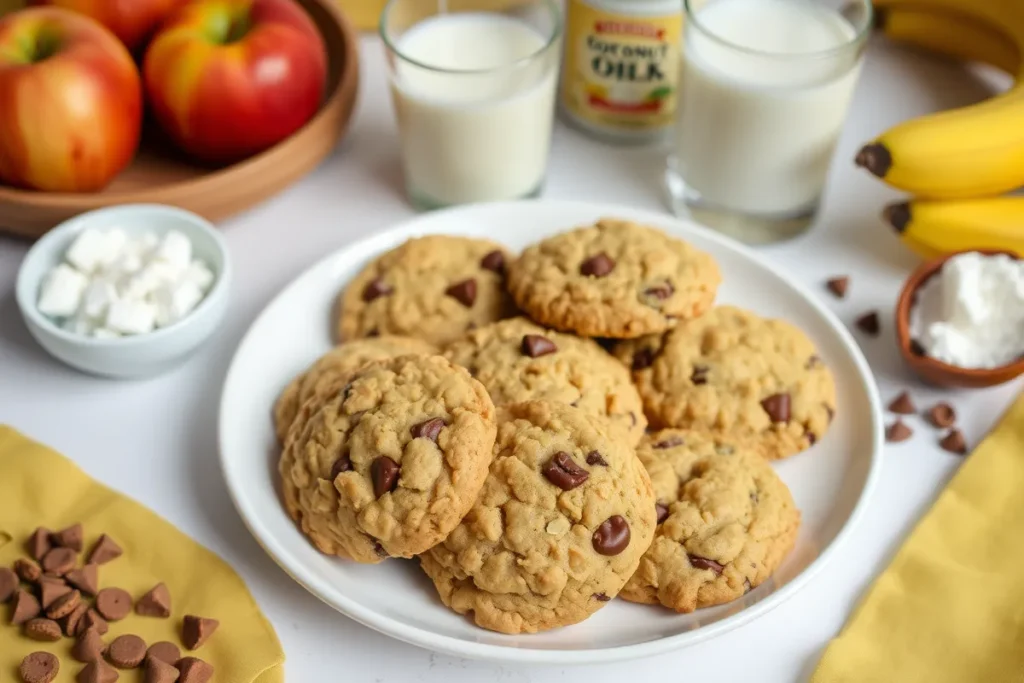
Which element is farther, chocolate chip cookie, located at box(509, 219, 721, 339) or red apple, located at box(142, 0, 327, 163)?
red apple, located at box(142, 0, 327, 163)

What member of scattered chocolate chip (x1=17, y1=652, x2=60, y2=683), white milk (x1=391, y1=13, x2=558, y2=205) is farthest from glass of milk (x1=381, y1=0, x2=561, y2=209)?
scattered chocolate chip (x1=17, y1=652, x2=60, y2=683)

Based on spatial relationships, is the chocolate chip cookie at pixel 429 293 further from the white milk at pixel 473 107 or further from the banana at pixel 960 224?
the banana at pixel 960 224

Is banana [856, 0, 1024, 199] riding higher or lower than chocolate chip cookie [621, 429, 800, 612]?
higher

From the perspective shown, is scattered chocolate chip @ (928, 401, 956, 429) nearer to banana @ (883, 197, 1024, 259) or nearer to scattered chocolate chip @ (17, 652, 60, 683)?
banana @ (883, 197, 1024, 259)

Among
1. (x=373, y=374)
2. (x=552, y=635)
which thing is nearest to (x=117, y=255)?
(x=373, y=374)

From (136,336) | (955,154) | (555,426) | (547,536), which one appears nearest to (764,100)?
(955,154)

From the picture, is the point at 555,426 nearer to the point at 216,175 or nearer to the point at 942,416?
the point at 942,416
